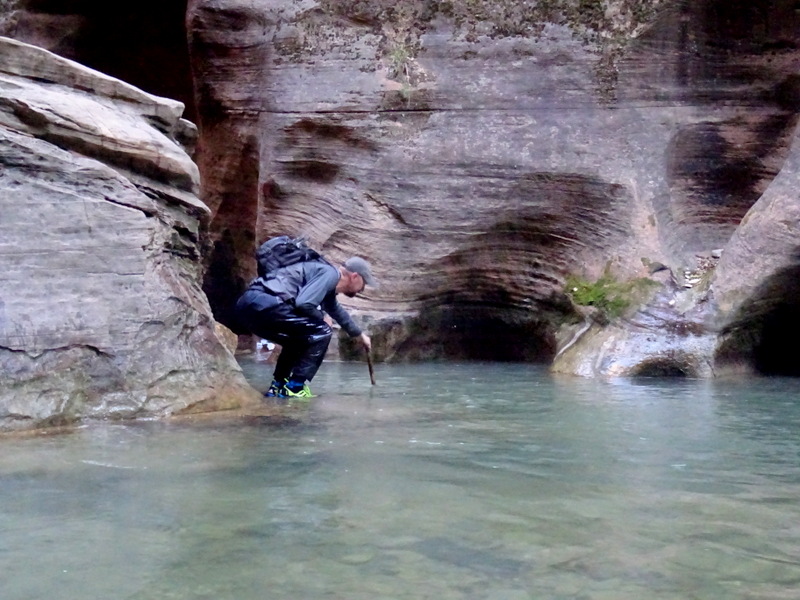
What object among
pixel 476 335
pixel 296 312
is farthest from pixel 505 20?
pixel 296 312

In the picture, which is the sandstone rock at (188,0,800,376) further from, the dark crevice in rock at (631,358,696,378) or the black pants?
the black pants

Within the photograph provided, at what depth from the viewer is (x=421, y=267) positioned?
35.2 feet

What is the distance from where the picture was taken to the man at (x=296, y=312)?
20.1 ft

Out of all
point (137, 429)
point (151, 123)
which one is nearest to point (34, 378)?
point (137, 429)

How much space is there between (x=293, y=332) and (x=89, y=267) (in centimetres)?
159

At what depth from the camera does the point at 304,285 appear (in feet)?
20.5

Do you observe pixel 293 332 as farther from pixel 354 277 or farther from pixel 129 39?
pixel 129 39

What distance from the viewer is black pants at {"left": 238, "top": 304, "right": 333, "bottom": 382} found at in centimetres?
614

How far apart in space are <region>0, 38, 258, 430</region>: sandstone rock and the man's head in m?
1.07

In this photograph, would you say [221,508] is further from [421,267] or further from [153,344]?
[421,267]

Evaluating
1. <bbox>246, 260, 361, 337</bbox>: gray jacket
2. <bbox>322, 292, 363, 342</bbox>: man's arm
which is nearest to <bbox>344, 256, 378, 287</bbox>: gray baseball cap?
<bbox>246, 260, 361, 337</bbox>: gray jacket

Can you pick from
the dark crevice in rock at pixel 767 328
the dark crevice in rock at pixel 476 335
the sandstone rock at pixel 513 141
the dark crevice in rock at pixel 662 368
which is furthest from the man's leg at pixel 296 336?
the dark crevice in rock at pixel 476 335

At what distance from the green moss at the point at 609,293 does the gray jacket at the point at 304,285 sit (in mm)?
3876

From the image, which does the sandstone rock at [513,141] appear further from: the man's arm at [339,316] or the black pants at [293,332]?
the black pants at [293,332]
